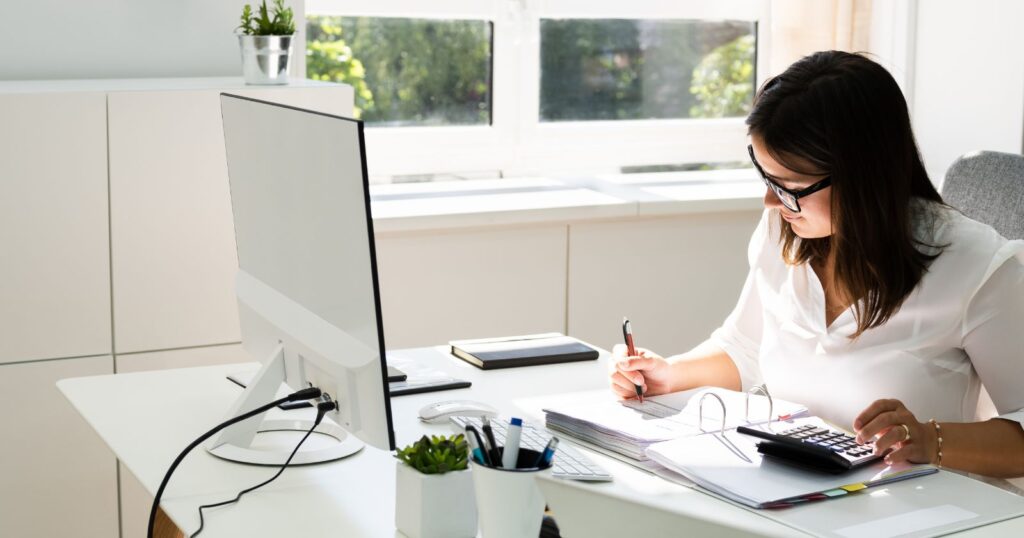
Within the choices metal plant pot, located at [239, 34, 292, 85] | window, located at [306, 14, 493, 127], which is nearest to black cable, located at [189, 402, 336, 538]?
metal plant pot, located at [239, 34, 292, 85]

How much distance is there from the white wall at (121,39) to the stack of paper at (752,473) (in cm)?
177

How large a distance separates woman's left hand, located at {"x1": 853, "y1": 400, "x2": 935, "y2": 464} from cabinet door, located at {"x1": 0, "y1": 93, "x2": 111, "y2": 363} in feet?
5.42

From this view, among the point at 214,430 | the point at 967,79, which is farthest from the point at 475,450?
the point at 967,79

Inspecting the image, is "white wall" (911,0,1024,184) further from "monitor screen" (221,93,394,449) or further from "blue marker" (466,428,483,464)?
"blue marker" (466,428,483,464)

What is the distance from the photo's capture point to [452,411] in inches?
70.9

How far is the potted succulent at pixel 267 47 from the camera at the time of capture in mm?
2664

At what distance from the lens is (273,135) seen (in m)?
1.55

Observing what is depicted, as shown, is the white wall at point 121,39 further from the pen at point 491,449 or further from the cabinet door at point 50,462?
the pen at point 491,449

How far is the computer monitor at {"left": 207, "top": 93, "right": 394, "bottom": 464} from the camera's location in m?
1.36

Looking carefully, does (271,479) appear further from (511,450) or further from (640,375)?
(640,375)

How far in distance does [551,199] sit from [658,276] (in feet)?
1.21

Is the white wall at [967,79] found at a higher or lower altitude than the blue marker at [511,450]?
higher

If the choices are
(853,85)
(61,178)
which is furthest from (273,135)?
(61,178)

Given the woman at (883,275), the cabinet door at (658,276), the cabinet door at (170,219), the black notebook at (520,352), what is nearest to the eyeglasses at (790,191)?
the woman at (883,275)
